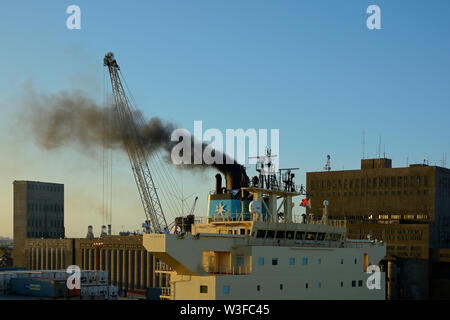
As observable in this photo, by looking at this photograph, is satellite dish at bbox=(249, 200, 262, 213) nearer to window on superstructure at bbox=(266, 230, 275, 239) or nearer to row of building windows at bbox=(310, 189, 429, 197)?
window on superstructure at bbox=(266, 230, 275, 239)

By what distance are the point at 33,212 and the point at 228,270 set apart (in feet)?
484

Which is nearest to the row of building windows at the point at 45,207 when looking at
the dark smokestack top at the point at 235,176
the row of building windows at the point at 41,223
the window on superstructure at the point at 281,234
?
the row of building windows at the point at 41,223

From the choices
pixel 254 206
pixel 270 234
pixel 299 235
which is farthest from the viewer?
pixel 299 235

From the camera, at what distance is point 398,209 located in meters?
148

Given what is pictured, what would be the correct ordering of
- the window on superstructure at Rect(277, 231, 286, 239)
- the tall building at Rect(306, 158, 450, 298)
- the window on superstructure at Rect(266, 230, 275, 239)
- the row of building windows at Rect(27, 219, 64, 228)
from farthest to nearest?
1. the row of building windows at Rect(27, 219, 64, 228)
2. the tall building at Rect(306, 158, 450, 298)
3. the window on superstructure at Rect(277, 231, 286, 239)
4. the window on superstructure at Rect(266, 230, 275, 239)

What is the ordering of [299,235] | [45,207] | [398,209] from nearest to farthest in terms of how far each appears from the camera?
[299,235], [398,209], [45,207]

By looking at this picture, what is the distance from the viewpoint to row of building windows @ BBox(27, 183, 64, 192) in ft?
576

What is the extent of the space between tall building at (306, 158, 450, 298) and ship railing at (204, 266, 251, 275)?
91.3m

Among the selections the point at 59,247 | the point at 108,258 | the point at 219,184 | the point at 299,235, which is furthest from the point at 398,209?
the point at 299,235

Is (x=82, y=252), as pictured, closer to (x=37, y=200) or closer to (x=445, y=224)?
(x=37, y=200)

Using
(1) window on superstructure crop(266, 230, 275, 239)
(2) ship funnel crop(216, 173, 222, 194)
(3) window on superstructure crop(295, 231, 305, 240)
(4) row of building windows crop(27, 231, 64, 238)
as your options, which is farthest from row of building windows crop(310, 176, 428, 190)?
(1) window on superstructure crop(266, 230, 275, 239)

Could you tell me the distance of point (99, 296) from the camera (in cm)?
7769

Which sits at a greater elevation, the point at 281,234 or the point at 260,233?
the point at 260,233

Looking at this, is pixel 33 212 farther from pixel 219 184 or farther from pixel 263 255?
pixel 263 255
